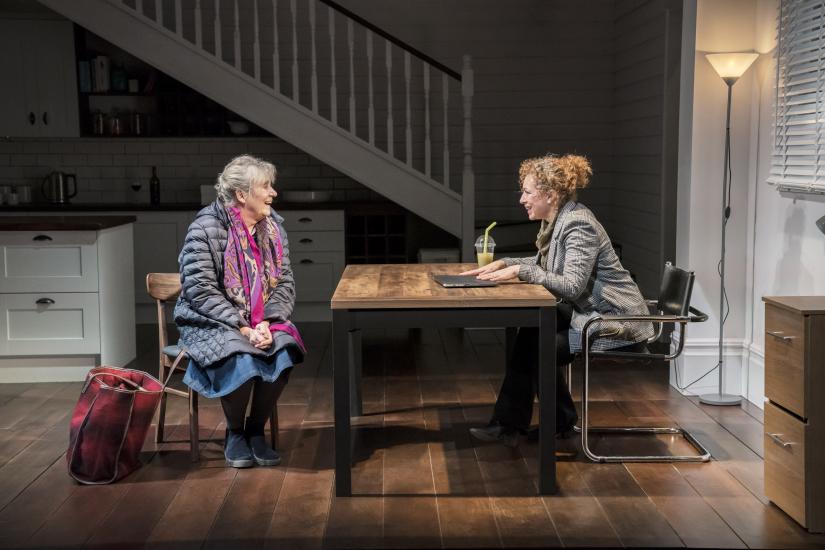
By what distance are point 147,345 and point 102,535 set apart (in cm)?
368

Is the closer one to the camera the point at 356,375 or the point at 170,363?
the point at 170,363

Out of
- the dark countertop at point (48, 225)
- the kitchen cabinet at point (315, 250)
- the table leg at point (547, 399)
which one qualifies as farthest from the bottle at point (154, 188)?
the table leg at point (547, 399)

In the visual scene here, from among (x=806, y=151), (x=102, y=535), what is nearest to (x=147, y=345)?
(x=102, y=535)

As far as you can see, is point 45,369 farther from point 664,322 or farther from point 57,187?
point 664,322

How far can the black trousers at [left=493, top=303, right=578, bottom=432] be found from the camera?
428cm

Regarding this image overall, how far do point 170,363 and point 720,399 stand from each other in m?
2.79

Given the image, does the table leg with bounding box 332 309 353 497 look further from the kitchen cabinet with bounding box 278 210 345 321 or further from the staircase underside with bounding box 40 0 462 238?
the kitchen cabinet with bounding box 278 210 345 321

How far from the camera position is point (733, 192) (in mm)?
5336

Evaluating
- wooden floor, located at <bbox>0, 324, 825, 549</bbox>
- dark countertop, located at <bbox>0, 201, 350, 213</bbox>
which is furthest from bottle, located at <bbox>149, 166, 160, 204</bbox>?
wooden floor, located at <bbox>0, 324, 825, 549</bbox>

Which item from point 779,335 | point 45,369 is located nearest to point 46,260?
point 45,369

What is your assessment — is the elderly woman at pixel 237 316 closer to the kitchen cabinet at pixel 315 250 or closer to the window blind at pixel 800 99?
the window blind at pixel 800 99

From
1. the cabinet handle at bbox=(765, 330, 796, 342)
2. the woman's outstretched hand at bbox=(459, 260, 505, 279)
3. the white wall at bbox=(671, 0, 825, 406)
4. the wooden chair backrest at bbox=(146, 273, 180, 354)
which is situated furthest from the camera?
the white wall at bbox=(671, 0, 825, 406)

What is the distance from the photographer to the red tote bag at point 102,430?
13.3 ft

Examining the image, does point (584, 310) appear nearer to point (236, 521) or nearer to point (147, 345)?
point (236, 521)
